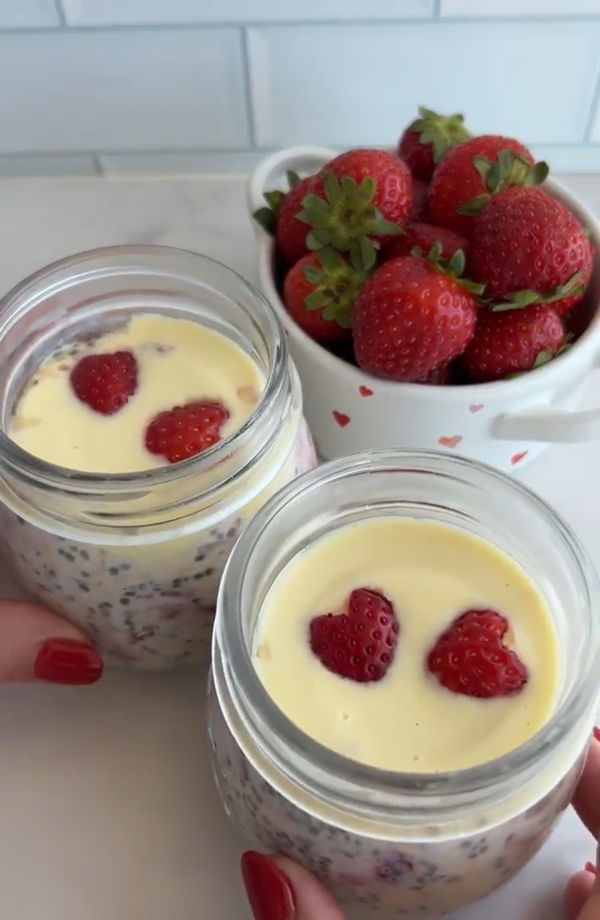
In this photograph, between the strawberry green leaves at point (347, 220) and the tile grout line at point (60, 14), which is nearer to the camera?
the strawberry green leaves at point (347, 220)

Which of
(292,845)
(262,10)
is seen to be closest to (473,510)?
(292,845)

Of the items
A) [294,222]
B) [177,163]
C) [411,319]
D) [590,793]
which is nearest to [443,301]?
[411,319]

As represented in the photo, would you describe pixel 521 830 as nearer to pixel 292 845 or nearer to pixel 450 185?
pixel 292 845

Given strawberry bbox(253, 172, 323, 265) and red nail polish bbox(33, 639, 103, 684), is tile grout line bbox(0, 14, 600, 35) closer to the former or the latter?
strawberry bbox(253, 172, 323, 265)

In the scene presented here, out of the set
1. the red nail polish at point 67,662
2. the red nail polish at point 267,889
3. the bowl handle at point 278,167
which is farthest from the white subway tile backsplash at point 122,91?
the red nail polish at point 267,889

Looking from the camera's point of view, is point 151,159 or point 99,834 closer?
point 99,834

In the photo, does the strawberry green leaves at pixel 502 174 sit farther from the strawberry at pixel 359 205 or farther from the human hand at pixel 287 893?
the human hand at pixel 287 893

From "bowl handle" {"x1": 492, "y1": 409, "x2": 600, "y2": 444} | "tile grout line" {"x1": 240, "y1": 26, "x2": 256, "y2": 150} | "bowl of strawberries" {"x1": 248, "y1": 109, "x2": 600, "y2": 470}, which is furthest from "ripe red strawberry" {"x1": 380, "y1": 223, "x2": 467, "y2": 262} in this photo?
"tile grout line" {"x1": 240, "y1": 26, "x2": 256, "y2": 150}
